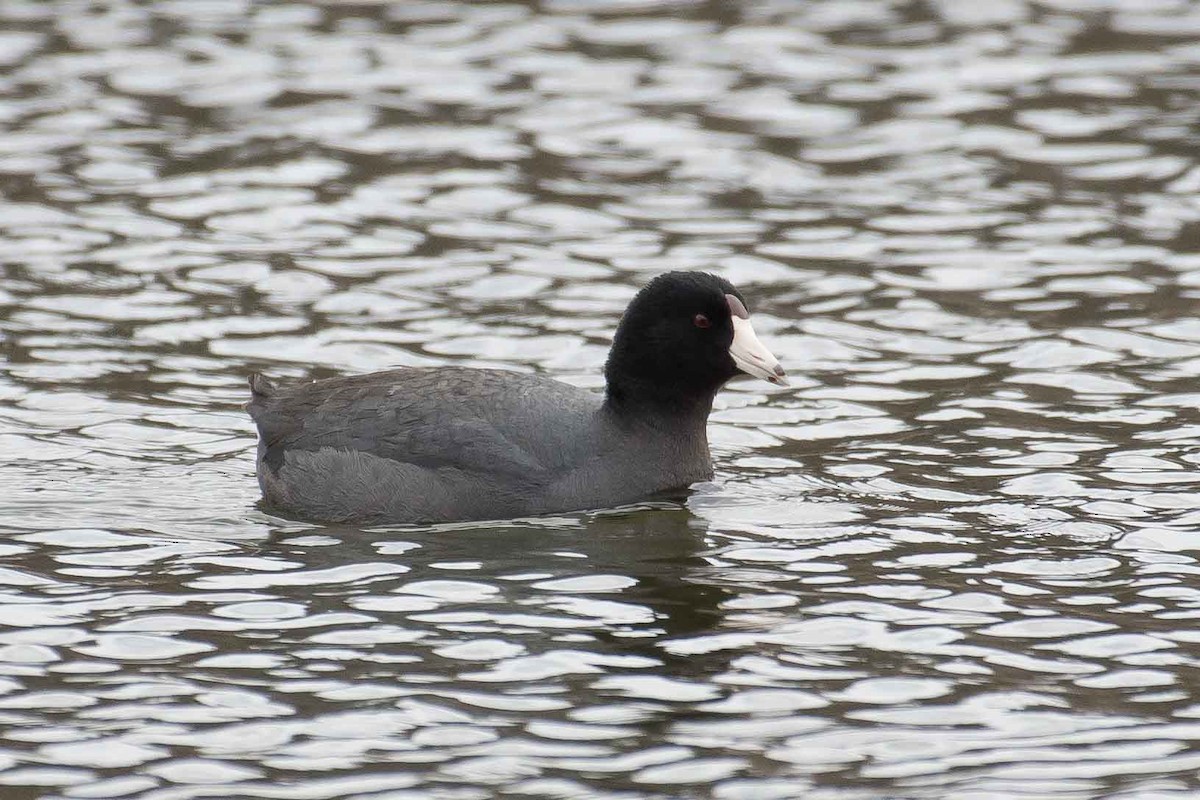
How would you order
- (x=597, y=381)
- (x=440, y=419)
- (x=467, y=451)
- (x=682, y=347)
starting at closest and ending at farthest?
(x=467, y=451)
(x=440, y=419)
(x=682, y=347)
(x=597, y=381)

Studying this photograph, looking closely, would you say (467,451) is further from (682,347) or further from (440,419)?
(682,347)

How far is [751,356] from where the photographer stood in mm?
8867

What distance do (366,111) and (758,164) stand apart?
115 inches

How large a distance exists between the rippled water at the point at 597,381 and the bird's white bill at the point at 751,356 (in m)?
0.57

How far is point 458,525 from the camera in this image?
28.5 ft

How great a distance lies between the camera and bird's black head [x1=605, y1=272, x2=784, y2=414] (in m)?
8.91

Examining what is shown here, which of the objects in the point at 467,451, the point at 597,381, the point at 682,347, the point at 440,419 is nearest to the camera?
the point at 467,451

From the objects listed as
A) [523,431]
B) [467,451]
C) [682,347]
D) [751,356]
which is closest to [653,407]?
[682,347]

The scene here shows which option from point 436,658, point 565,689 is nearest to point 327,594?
point 436,658

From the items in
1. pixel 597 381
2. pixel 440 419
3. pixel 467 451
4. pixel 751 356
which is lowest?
pixel 597 381

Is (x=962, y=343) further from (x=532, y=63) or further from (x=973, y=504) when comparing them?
(x=532, y=63)

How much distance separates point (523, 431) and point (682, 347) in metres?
0.78

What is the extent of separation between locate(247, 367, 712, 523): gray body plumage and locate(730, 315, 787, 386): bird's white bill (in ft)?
1.05

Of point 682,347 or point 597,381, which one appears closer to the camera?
point 682,347
